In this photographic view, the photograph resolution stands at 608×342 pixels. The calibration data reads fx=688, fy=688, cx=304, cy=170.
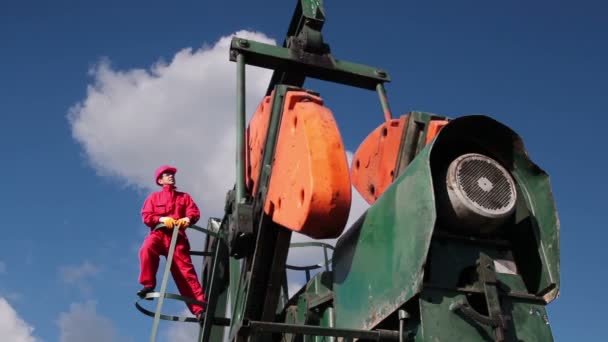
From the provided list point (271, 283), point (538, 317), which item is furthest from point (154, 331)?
point (538, 317)

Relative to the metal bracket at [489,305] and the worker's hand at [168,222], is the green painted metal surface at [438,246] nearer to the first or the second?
the metal bracket at [489,305]


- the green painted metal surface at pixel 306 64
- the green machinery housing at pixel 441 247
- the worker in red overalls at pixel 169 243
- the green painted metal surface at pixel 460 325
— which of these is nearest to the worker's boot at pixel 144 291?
Answer: the worker in red overalls at pixel 169 243

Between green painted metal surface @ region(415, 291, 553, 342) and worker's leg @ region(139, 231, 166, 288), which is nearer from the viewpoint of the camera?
green painted metal surface @ region(415, 291, 553, 342)

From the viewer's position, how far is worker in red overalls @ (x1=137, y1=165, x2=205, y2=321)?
6.20 meters

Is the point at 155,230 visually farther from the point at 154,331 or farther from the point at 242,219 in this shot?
the point at 242,219

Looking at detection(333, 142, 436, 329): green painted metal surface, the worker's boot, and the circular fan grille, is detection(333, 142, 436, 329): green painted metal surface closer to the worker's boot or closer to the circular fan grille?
the circular fan grille

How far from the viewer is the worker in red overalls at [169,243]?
620cm

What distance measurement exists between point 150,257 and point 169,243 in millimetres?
250

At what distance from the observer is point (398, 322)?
3.24 m

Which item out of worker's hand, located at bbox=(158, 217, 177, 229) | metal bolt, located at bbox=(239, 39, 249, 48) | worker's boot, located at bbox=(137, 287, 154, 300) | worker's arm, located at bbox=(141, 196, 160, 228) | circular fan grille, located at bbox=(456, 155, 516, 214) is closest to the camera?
circular fan grille, located at bbox=(456, 155, 516, 214)

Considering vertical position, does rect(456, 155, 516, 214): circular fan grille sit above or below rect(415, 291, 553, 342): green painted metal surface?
above

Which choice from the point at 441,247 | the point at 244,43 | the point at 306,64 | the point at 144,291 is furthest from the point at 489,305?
the point at 144,291

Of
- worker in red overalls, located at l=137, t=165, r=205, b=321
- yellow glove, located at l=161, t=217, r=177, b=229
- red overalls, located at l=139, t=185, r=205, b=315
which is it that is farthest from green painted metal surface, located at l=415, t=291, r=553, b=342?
yellow glove, located at l=161, t=217, r=177, b=229

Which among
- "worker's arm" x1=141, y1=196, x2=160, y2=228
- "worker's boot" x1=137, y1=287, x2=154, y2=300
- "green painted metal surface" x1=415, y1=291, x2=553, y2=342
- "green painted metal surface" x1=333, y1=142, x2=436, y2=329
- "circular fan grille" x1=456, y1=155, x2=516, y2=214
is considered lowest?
"green painted metal surface" x1=415, y1=291, x2=553, y2=342
